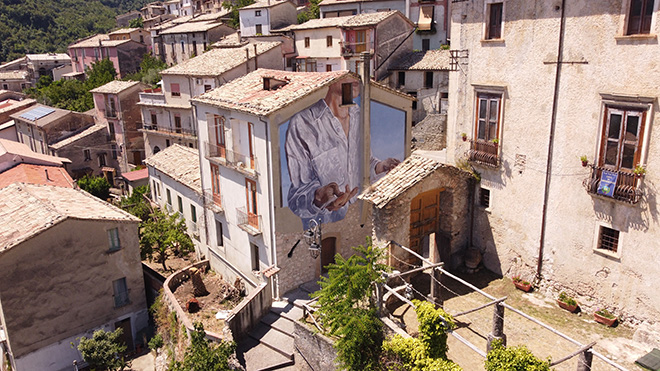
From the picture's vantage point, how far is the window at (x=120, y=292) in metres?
23.8

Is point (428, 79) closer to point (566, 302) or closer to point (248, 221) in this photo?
point (248, 221)

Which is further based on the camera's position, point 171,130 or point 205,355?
point 171,130

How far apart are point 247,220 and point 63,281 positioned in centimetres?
852

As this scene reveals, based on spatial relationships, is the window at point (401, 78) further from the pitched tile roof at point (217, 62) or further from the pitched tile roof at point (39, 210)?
the pitched tile roof at point (39, 210)

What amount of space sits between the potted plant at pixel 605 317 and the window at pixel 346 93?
38.8ft

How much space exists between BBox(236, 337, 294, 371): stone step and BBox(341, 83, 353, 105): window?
10.2 meters

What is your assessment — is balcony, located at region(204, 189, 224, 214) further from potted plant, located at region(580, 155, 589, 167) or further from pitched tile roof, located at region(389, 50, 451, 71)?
pitched tile roof, located at region(389, 50, 451, 71)

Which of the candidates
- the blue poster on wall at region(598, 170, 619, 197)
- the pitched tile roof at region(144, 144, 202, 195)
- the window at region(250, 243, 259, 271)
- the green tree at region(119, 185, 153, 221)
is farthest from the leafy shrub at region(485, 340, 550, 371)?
the green tree at region(119, 185, 153, 221)

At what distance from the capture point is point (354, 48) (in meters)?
42.7

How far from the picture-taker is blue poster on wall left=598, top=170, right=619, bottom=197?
14127 millimetres

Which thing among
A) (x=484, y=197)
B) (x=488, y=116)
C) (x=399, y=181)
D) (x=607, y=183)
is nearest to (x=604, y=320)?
(x=607, y=183)

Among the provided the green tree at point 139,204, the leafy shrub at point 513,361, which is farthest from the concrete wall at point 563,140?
the green tree at point 139,204

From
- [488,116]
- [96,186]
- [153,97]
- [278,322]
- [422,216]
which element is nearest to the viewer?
[422,216]

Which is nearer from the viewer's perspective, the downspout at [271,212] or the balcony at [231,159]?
the downspout at [271,212]
